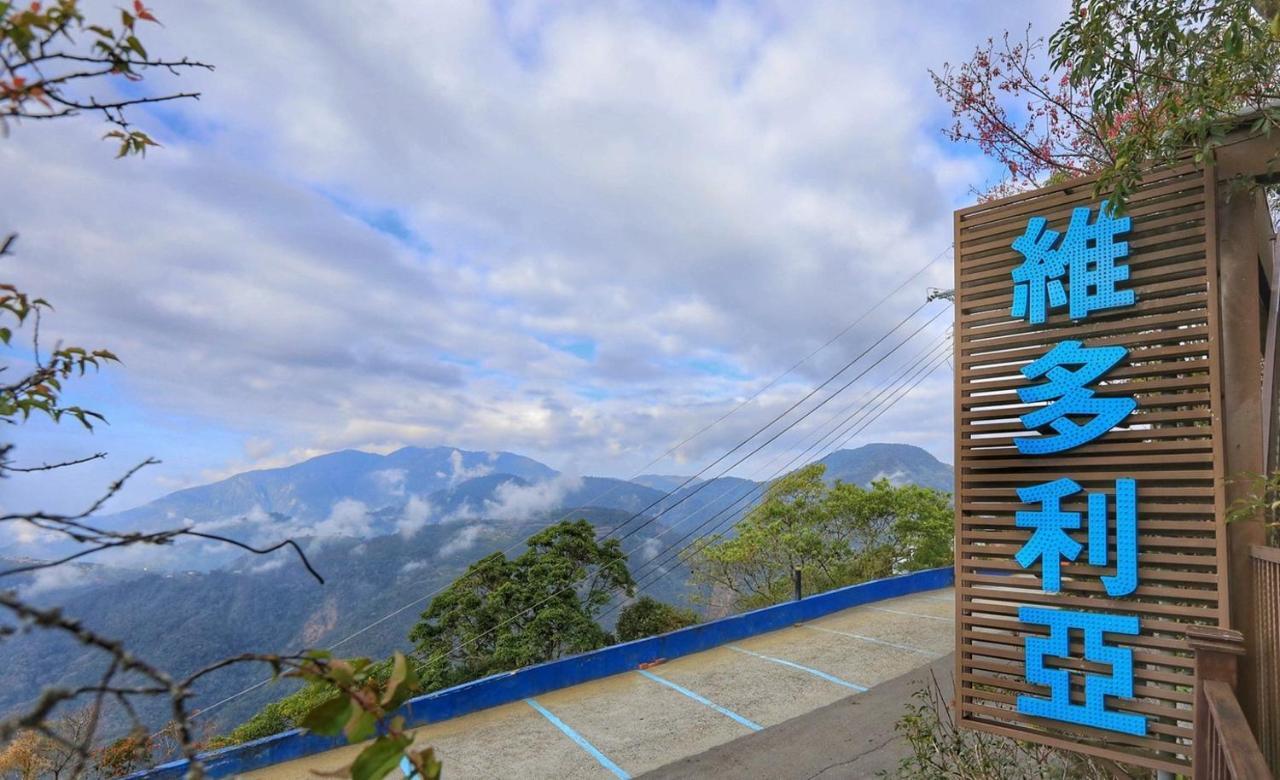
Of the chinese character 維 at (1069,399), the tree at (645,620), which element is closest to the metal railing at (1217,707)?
the chinese character 維 at (1069,399)

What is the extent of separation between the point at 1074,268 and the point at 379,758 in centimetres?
438

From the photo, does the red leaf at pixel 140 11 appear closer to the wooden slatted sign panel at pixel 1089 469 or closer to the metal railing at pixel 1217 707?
the metal railing at pixel 1217 707

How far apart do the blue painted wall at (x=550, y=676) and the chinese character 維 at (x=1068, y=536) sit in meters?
4.01

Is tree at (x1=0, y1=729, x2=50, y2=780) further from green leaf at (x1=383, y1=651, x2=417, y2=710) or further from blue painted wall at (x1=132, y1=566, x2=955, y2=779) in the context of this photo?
green leaf at (x1=383, y1=651, x2=417, y2=710)

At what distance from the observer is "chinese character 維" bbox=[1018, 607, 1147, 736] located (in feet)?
11.1

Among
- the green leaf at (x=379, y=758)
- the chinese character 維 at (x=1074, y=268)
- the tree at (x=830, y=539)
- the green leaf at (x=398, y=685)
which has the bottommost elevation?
the tree at (x=830, y=539)

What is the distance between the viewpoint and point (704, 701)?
21.4 feet

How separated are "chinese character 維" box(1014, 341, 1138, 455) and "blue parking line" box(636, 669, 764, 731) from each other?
3585 millimetres

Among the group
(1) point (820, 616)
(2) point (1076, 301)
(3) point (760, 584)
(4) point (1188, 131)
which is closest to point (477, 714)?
(1) point (820, 616)

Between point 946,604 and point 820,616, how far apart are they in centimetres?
235

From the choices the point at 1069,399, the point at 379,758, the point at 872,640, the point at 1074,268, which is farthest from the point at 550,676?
the point at 379,758

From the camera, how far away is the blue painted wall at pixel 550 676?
555cm

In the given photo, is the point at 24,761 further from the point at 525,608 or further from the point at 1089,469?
the point at 1089,469

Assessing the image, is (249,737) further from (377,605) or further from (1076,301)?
(377,605)
